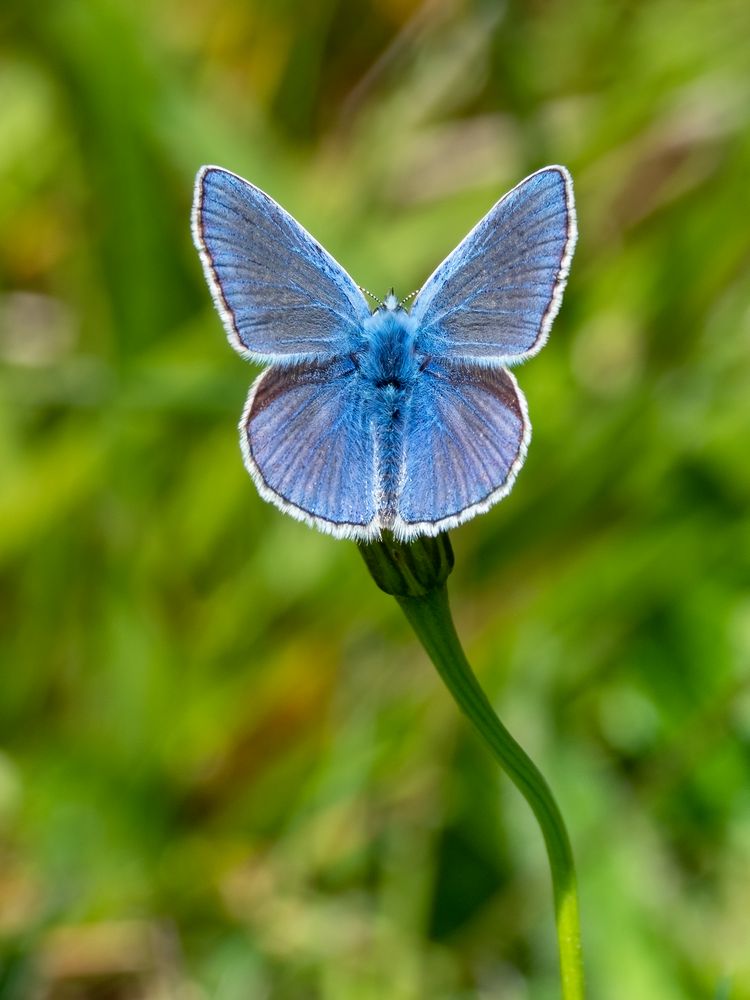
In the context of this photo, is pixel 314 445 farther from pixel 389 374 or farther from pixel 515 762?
pixel 515 762

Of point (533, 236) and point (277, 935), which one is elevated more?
point (533, 236)

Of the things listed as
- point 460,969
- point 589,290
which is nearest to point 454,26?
point 589,290

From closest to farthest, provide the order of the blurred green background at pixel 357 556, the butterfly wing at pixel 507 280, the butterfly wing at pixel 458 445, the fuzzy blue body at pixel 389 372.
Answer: the butterfly wing at pixel 458 445 < the butterfly wing at pixel 507 280 < the fuzzy blue body at pixel 389 372 < the blurred green background at pixel 357 556

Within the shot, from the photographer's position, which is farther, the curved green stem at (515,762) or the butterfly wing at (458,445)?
the butterfly wing at (458,445)

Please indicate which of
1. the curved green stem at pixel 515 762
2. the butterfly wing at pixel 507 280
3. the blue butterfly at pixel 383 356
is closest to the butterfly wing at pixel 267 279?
the blue butterfly at pixel 383 356

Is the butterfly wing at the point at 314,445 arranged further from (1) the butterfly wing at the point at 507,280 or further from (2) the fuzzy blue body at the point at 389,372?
(1) the butterfly wing at the point at 507,280

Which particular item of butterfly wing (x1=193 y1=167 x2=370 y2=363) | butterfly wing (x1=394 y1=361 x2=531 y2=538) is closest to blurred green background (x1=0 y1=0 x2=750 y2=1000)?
butterfly wing (x1=394 y1=361 x2=531 y2=538)

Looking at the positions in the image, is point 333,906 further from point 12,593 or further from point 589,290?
point 589,290
